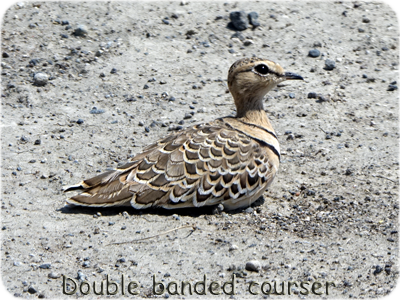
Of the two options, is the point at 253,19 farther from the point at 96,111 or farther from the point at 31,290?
the point at 31,290

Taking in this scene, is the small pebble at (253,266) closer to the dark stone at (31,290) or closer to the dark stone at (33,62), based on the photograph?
the dark stone at (31,290)

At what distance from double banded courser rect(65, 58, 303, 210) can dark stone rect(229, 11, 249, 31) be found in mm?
3407

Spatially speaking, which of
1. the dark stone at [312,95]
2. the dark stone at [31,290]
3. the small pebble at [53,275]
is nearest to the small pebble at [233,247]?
the small pebble at [53,275]

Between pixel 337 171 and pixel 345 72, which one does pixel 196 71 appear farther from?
pixel 337 171

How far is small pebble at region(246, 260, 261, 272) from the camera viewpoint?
5246 mm

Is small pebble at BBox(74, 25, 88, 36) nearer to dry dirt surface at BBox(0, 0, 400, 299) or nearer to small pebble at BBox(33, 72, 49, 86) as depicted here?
dry dirt surface at BBox(0, 0, 400, 299)

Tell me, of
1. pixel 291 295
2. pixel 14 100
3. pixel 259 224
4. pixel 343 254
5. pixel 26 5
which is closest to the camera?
pixel 291 295

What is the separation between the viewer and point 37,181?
661 centimetres

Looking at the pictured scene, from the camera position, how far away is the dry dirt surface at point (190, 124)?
5.25 meters

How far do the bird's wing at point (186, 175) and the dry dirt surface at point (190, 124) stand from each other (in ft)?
0.64

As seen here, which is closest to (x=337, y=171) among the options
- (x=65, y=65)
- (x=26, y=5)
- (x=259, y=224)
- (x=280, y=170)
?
(x=280, y=170)

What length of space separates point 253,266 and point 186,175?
1210 millimetres

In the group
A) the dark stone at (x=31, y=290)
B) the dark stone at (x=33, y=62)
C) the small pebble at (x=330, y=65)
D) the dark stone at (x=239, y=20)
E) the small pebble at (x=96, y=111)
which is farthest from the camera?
the dark stone at (x=239, y=20)

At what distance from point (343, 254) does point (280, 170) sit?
170 centimetres
